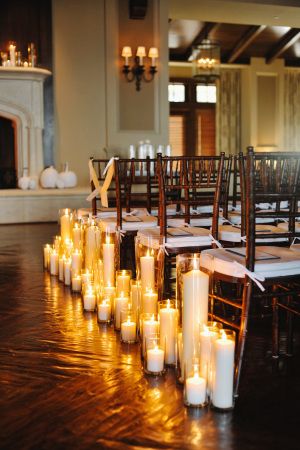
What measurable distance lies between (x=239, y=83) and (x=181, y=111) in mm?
1439

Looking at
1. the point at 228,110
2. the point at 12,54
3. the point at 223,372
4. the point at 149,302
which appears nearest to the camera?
the point at 223,372

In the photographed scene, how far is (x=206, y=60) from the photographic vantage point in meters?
11.1

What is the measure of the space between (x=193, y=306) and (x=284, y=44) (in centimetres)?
1094

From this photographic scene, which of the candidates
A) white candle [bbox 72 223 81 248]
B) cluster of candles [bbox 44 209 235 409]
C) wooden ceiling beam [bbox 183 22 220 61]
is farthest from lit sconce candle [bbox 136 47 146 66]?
cluster of candles [bbox 44 209 235 409]

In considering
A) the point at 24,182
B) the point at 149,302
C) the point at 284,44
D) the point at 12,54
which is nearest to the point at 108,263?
the point at 149,302

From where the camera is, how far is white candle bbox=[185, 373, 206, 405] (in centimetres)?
213

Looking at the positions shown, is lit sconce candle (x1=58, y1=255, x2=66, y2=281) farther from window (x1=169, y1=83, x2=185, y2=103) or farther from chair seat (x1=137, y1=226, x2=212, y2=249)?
window (x1=169, y1=83, x2=185, y2=103)

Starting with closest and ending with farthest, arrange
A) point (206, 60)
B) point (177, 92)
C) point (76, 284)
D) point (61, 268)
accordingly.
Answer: point (76, 284) < point (61, 268) < point (206, 60) < point (177, 92)

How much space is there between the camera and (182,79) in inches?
514

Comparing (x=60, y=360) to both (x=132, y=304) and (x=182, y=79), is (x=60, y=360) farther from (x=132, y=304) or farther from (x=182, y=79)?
(x=182, y=79)

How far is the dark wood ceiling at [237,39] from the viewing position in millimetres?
11344

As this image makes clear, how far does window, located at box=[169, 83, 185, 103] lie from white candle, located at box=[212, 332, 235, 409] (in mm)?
11409

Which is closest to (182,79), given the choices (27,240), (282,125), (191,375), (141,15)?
(282,125)

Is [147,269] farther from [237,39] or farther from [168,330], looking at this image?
[237,39]
